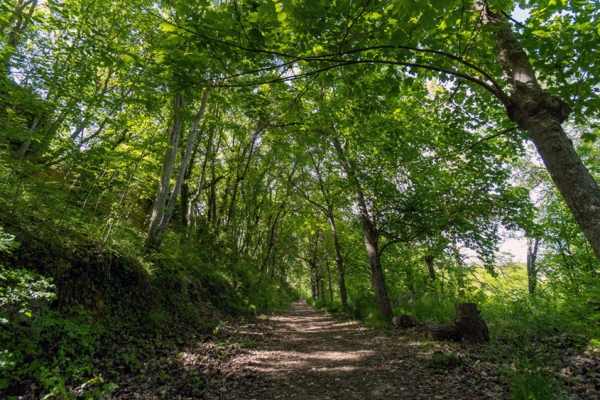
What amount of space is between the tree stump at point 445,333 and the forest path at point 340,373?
16.5 inches

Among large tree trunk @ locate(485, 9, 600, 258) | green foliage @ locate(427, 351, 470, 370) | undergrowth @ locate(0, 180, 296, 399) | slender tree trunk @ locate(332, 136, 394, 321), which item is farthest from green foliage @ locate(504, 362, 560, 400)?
slender tree trunk @ locate(332, 136, 394, 321)

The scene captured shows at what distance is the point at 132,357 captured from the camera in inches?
166

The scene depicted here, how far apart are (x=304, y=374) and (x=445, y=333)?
128 inches

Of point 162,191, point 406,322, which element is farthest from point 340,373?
point 162,191

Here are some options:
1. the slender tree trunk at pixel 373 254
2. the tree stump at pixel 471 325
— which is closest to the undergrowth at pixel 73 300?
the slender tree trunk at pixel 373 254

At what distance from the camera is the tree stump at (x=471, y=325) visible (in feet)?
17.8

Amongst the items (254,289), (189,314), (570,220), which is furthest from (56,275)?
(570,220)

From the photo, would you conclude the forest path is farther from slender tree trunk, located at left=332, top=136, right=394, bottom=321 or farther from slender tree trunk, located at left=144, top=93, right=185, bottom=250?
slender tree trunk, located at left=144, top=93, right=185, bottom=250

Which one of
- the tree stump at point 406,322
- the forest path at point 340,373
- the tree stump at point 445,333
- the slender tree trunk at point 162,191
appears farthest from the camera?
the tree stump at point 406,322

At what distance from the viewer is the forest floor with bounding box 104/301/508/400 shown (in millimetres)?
3727

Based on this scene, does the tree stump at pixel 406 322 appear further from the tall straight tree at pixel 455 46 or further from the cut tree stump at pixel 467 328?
the tall straight tree at pixel 455 46

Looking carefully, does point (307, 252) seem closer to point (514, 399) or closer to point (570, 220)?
point (570, 220)

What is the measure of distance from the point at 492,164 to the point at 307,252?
70.2ft

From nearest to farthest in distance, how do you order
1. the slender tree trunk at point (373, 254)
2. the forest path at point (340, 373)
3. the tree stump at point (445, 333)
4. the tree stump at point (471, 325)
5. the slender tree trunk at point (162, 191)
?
1. the forest path at point (340, 373)
2. the tree stump at point (471, 325)
3. the tree stump at point (445, 333)
4. the slender tree trunk at point (162, 191)
5. the slender tree trunk at point (373, 254)
